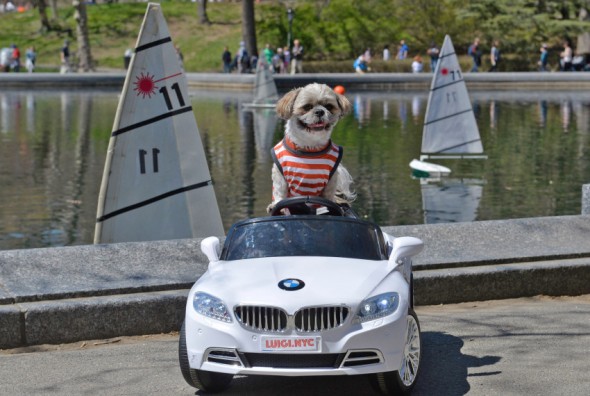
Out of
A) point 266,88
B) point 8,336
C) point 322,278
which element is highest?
point 322,278

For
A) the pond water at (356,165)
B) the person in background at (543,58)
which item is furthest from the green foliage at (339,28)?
the pond water at (356,165)

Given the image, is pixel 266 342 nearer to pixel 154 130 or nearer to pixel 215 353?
pixel 215 353

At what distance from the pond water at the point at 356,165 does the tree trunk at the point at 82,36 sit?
17336 mm

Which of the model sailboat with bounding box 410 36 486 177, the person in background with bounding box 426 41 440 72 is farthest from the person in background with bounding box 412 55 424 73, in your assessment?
the model sailboat with bounding box 410 36 486 177

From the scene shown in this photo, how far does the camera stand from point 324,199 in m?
7.99

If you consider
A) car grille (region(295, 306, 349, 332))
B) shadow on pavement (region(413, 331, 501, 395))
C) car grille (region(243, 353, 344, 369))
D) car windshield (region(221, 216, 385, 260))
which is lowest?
shadow on pavement (region(413, 331, 501, 395))

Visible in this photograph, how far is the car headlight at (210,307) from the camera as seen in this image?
6.70 m

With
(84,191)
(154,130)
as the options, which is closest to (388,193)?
(84,191)

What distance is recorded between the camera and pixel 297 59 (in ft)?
198

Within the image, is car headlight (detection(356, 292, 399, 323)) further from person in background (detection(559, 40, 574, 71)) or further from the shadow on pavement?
person in background (detection(559, 40, 574, 71))

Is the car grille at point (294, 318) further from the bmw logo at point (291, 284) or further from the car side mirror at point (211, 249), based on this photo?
the car side mirror at point (211, 249)

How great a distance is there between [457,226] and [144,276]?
305cm

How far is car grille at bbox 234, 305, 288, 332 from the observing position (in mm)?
6574

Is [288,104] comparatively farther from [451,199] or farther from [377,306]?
[451,199]
